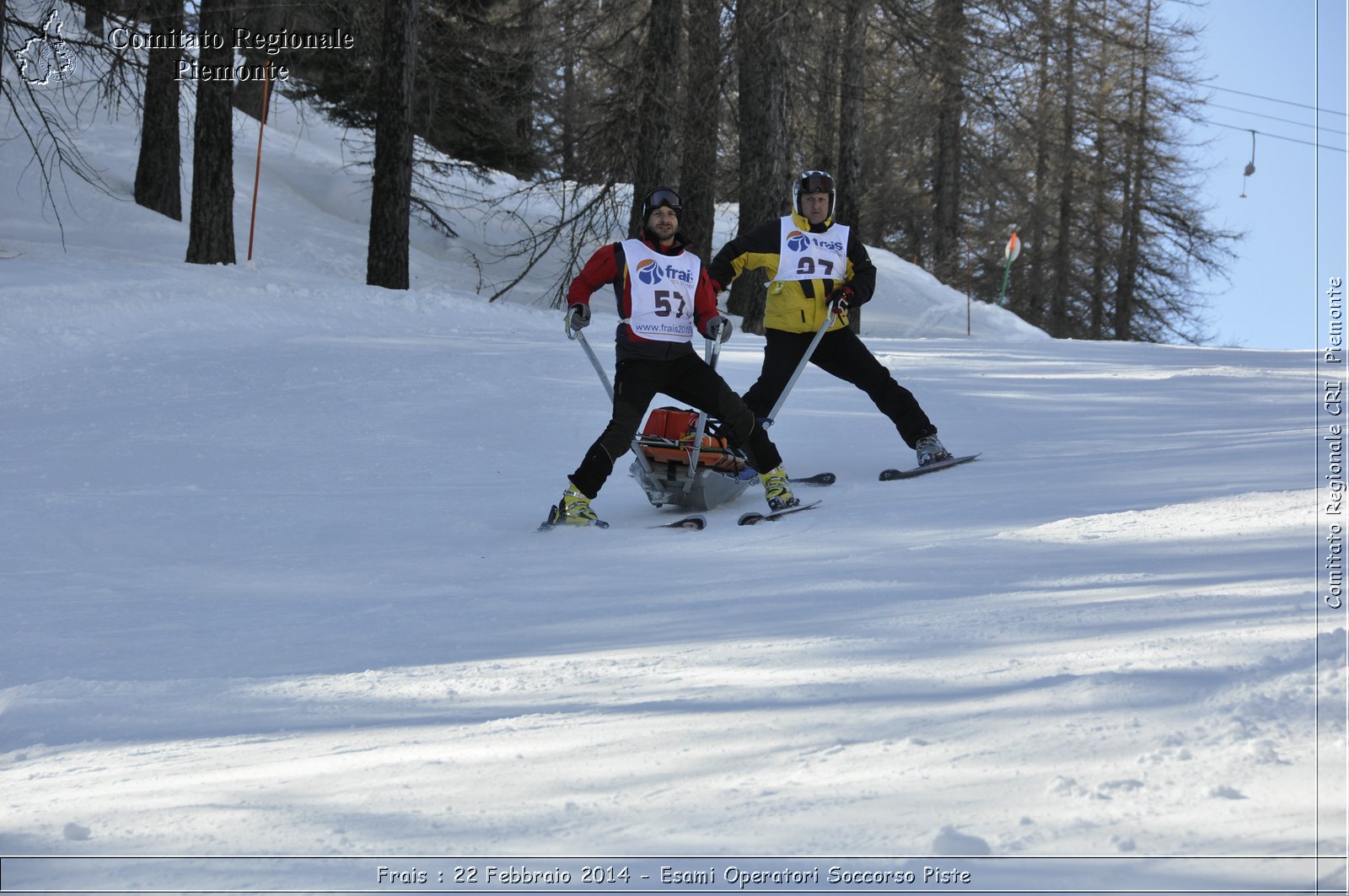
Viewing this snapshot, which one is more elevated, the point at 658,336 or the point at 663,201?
the point at 663,201

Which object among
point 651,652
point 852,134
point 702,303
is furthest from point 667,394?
point 852,134

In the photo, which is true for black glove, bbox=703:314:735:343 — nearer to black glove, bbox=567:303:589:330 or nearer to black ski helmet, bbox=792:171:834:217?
black glove, bbox=567:303:589:330

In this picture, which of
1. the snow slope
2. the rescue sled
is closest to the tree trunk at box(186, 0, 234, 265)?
the snow slope

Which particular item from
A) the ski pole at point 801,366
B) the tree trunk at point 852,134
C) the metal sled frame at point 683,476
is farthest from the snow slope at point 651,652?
the tree trunk at point 852,134

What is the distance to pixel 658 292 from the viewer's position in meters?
6.88

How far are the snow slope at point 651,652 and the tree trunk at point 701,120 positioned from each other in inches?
311

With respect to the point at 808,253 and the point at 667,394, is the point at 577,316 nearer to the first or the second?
the point at 667,394

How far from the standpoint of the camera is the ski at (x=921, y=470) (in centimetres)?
764

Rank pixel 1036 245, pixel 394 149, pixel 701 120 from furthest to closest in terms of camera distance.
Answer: pixel 1036 245, pixel 701 120, pixel 394 149

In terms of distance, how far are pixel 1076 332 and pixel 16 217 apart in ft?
104

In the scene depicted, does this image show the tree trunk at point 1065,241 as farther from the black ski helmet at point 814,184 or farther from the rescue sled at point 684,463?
the rescue sled at point 684,463

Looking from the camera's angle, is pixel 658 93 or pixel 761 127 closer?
pixel 658 93

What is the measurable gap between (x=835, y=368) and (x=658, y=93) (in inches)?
370

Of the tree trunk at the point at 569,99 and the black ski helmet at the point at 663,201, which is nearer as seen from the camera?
the black ski helmet at the point at 663,201
